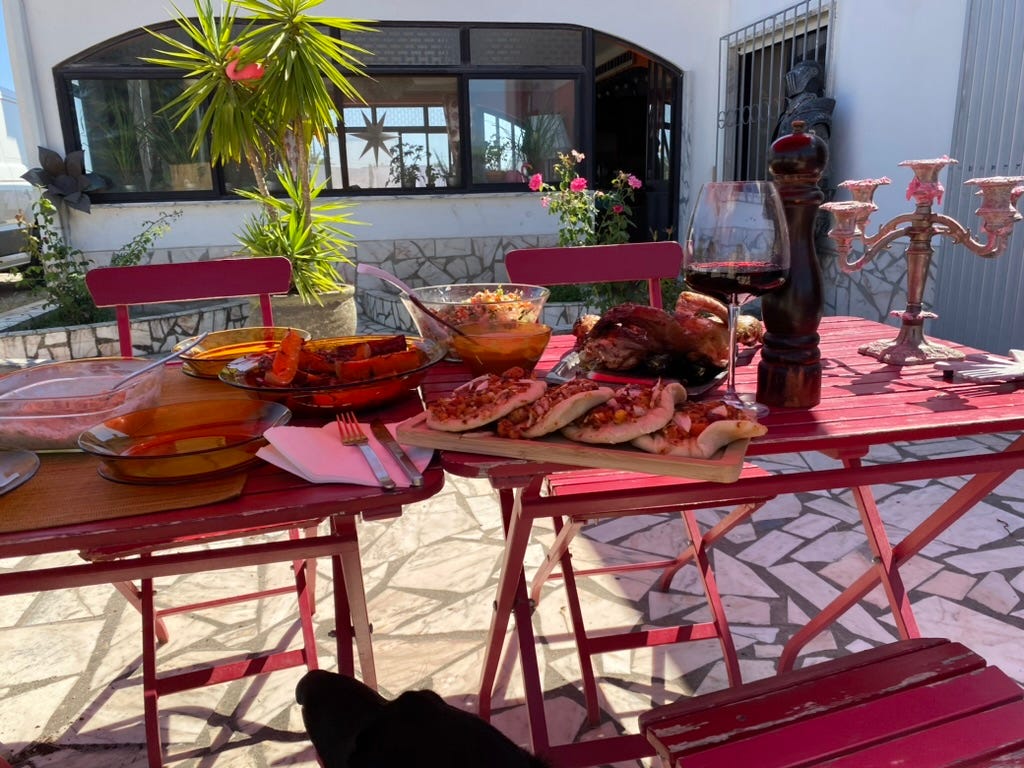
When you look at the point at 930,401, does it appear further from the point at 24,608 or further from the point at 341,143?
the point at 341,143

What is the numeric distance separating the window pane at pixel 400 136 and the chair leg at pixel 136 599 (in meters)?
6.01

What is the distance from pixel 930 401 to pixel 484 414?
733mm

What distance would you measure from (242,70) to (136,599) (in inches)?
160

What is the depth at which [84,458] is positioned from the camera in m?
1.05

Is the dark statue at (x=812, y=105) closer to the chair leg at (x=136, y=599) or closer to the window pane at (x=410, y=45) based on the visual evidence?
the window pane at (x=410, y=45)

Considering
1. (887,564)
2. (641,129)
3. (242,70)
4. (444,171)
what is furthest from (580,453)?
(641,129)

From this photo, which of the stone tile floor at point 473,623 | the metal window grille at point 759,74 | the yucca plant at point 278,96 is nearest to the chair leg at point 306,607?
the stone tile floor at point 473,623

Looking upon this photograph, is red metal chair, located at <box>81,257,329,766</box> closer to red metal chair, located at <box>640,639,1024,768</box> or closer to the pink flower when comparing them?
red metal chair, located at <box>640,639,1024,768</box>

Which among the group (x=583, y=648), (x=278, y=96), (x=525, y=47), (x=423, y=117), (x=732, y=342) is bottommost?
(x=583, y=648)

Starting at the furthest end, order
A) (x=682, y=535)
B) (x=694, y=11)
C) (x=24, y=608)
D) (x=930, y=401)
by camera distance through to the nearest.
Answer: (x=694, y=11) < (x=682, y=535) < (x=24, y=608) < (x=930, y=401)

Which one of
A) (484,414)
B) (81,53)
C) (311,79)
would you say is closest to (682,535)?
(484,414)

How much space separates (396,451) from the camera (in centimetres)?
99

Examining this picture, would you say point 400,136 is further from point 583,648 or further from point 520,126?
point 583,648

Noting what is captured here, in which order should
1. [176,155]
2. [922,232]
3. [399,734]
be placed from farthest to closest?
[176,155] < [922,232] < [399,734]
